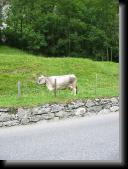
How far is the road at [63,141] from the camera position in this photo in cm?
1245

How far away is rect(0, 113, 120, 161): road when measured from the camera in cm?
1245

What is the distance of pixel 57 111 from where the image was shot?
20375 millimetres

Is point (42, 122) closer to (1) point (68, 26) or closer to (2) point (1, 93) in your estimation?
(2) point (1, 93)

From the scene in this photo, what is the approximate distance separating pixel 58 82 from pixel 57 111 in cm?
401

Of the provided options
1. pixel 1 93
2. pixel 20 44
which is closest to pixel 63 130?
pixel 1 93

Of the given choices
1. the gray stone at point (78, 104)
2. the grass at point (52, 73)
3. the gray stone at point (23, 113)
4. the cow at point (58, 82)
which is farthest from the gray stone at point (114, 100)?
the gray stone at point (23, 113)

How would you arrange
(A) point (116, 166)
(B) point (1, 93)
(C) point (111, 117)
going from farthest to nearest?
(B) point (1, 93) < (C) point (111, 117) < (A) point (116, 166)

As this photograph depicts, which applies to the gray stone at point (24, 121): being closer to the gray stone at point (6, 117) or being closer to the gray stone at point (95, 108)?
the gray stone at point (6, 117)

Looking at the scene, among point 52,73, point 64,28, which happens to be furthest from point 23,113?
point 64,28

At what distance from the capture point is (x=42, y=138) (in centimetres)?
1522

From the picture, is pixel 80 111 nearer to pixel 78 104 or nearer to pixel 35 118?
pixel 78 104

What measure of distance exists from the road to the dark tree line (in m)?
35.7

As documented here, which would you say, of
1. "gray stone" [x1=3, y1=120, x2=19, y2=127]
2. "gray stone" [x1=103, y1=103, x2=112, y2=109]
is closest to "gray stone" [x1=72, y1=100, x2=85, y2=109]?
"gray stone" [x1=103, y1=103, x2=112, y2=109]

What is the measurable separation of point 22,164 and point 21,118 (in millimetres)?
7649
